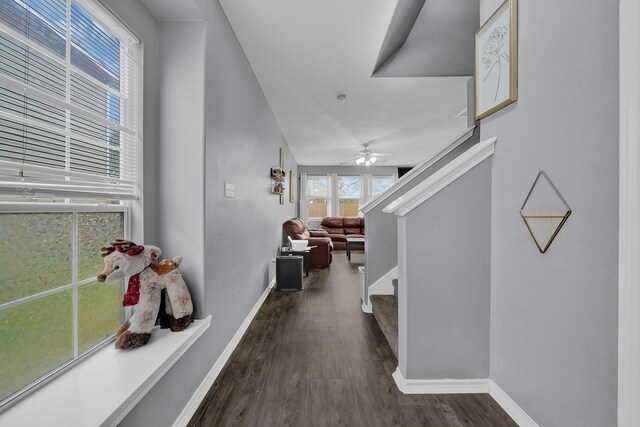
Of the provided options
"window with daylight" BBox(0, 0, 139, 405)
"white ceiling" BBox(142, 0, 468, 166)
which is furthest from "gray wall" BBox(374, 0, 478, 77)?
"window with daylight" BBox(0, 0, 139, 405)

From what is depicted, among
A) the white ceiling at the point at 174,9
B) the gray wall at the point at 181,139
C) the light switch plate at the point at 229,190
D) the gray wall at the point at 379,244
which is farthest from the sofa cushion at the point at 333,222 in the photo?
the white ceiling at the point at 174,9

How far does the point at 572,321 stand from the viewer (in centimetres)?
Answer: 107

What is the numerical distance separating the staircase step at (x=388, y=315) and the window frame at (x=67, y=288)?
1.63 metres

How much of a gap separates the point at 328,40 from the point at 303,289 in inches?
109

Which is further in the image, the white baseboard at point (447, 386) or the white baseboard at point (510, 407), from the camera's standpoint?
the white baseboard at point (447, 386)

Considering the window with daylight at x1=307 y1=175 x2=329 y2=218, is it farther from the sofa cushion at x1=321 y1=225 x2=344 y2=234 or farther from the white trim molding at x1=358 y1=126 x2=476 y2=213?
the white trim molding at x1=358 y1=126 x2=476 y2=213

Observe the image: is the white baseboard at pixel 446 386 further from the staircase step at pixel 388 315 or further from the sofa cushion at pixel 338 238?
the sofa cushion at pixel 338 238

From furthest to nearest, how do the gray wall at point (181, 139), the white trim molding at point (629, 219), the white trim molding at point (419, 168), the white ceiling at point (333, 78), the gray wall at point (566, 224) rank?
the white trim molding at point (419, 168)
the white ceiling at point (333, 78)
the gray wall at point (181, 139)
the gray wall at point (566, 224)
the white trim molding at point (629, 219)

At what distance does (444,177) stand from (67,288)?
174 cm

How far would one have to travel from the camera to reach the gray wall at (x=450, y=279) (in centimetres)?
154

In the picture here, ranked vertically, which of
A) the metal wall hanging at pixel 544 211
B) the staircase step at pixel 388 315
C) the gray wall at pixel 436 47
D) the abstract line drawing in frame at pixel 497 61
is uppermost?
the gray wall at pixel 436 47

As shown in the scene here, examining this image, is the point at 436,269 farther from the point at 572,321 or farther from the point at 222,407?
the point at 222,407

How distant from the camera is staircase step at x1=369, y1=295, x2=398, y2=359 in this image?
1.98 meters

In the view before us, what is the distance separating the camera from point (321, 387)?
163cm
